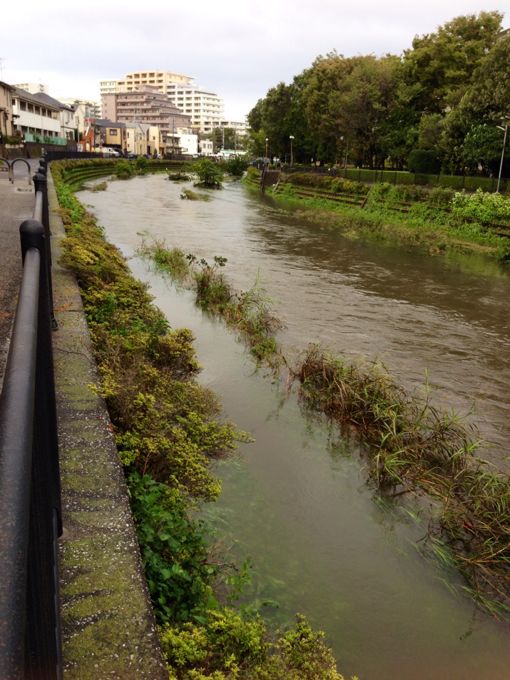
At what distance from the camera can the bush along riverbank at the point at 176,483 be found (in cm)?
260

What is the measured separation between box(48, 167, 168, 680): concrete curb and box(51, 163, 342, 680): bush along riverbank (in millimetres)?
328

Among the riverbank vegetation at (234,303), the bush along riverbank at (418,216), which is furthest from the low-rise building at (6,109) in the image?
the riverbank vegetation at (234,303)

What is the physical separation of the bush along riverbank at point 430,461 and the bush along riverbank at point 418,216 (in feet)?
50.0

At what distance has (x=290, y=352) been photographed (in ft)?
28.1

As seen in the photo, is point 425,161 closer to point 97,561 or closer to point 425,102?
point 425,102

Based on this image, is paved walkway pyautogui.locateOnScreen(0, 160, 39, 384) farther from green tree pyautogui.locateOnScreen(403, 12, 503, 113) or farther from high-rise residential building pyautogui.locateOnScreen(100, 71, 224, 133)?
high-rise residential building pyautogui.locateOnScreen(100, 71, 224, 133)

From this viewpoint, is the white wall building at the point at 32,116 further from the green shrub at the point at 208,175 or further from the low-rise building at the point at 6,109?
the green shrub at the point at 208,175

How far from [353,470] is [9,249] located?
5427 millimetres

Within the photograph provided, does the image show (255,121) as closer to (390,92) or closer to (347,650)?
(390,92)

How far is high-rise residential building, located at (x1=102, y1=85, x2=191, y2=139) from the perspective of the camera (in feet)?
458

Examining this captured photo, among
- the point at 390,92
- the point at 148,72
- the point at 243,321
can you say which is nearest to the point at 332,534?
the point at 243,321

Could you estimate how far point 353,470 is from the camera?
541cm

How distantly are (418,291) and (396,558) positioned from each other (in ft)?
34.9

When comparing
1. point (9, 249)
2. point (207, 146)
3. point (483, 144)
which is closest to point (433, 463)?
point (9, 249)
